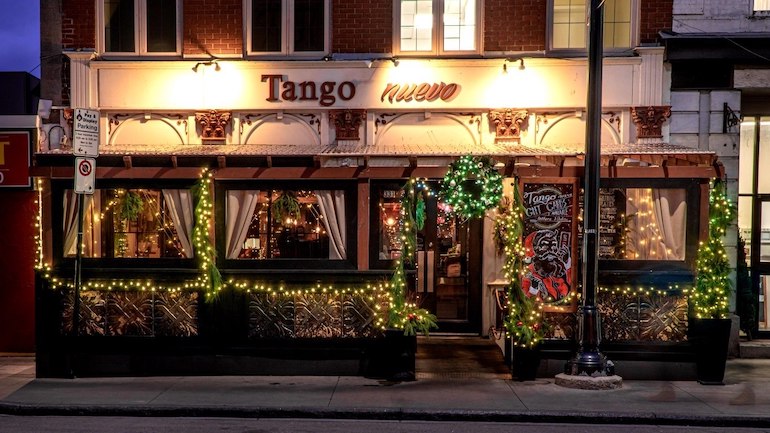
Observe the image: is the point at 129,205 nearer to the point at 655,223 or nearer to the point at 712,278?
the point at 655,223

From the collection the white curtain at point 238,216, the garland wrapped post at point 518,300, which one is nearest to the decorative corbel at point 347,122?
the white curtain at point 238,216

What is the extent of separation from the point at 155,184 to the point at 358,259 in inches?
122

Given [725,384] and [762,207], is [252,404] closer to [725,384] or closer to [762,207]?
[725,384]

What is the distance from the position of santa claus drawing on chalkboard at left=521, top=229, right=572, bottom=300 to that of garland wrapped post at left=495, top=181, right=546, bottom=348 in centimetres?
15

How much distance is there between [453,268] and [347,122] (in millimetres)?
3165

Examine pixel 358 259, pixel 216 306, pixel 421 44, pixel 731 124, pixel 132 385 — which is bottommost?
pixel 132 385

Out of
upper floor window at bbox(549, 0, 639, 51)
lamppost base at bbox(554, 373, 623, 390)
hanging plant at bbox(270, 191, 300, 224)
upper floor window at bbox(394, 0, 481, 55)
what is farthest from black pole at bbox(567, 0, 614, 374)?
hanging plant at bbox(270, 191, 300, 224)

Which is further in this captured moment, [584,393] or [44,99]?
[44,99]

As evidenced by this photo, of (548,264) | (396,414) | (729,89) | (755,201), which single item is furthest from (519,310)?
(729,89)

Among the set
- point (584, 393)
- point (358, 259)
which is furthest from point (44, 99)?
point (584, 393)

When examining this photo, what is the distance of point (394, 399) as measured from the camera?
9000 millimetres

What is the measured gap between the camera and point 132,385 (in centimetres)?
977

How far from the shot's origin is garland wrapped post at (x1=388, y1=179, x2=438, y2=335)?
9.98 meters

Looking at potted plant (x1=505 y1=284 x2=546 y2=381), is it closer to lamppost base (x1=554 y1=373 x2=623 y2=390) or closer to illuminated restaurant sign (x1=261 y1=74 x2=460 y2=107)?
lamppost base (x1=554 y1=373 x2=623 y2=390)
